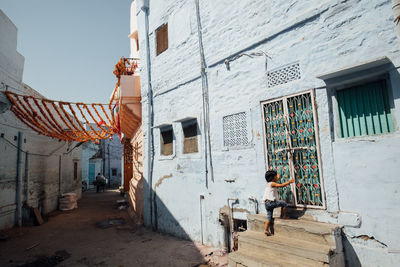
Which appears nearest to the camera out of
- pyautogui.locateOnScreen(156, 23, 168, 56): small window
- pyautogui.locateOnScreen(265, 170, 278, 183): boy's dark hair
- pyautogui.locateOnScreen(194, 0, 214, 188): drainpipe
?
pyautogui.locateOnScreen(265, 170, 278, 183): boy's dark hair

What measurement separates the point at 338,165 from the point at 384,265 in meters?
1.47

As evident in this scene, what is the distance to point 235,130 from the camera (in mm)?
5516

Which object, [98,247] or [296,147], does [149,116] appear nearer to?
[98,247]

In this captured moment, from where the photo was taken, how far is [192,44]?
268 inches

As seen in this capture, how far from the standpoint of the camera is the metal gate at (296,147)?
4230 millimetres

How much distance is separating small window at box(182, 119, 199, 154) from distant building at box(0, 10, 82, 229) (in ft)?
20.1

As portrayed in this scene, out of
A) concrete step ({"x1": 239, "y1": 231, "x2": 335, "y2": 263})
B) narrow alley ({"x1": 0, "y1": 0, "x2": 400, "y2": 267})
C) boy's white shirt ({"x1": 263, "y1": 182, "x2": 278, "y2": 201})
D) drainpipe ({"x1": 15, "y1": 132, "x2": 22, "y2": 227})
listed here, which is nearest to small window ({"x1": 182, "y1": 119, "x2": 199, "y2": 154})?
Answer: narrow alley ({"x1": 0, "y1": 0, "x2": 400, "y2": 267})

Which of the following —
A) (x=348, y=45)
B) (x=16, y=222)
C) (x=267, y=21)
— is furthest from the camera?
(x=16, y=222)

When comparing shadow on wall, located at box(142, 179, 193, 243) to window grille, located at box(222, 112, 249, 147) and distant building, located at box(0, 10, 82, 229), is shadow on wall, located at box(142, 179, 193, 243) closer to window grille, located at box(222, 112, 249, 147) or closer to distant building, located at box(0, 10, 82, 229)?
window grille, located at box(222, 112, 249, 147)

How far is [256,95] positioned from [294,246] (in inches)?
114

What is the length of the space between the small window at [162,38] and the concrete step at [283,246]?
6152 mm

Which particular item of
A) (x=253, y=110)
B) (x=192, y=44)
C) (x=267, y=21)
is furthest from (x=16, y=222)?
(x=267, y=21)

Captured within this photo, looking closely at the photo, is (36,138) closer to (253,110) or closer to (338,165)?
(253,110)

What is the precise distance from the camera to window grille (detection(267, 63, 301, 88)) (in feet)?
15.0
